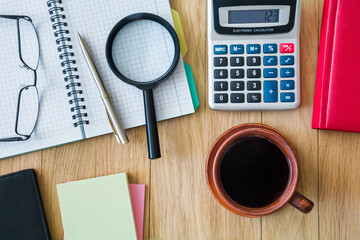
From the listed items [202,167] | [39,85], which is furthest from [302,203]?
[39,85]

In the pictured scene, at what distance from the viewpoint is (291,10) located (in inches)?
22.7

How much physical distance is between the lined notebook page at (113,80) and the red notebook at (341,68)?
25 cm

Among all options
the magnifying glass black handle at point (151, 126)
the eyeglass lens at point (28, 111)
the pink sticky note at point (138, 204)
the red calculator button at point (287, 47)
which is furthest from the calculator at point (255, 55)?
the eyeglass lens at point (28, 111)

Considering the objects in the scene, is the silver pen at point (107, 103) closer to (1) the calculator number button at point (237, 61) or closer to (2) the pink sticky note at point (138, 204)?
(2) the pink sticky note at point (138, 204)

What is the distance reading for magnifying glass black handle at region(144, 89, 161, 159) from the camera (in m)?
0.59

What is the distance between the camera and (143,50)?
0.62 meters

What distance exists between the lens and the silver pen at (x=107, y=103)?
60cm

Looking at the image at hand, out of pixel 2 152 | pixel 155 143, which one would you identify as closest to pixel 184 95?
pixel 155 143

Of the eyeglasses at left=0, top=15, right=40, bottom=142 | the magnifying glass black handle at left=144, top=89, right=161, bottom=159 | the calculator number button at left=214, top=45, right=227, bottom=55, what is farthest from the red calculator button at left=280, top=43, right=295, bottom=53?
the eyeglasses at left=0, top=15, right=40, bottom=142

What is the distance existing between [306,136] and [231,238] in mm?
240

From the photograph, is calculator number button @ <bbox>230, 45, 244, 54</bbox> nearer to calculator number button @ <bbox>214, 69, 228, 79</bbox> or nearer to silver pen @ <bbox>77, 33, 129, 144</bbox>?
calculator number button @ <bbox>214, 69, 228, 79</bbox>

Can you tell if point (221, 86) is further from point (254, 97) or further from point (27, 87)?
point (27, 87)

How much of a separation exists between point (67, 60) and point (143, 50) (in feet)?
0.50

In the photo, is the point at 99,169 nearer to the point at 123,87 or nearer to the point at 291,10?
the point at 123,87
